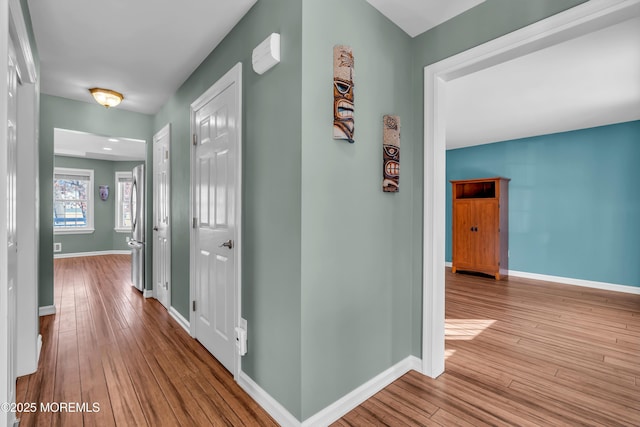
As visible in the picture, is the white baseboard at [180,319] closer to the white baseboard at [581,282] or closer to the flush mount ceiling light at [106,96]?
the flush mount ceiling light at [106,96]

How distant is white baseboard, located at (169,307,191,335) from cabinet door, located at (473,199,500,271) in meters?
4.87

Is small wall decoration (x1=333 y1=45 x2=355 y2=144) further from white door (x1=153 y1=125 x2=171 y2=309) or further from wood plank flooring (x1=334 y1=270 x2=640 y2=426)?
white door (x1=153 y1=125 x2=171 y2=309)

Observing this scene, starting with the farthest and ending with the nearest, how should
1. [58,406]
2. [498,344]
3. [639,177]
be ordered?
1. [639,177]
2. [498,344]
3. [58,406]

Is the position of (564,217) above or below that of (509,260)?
above

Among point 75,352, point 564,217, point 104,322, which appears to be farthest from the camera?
point 564,217

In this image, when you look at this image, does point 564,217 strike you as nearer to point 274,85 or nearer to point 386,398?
point 386,398

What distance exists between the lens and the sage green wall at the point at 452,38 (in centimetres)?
167

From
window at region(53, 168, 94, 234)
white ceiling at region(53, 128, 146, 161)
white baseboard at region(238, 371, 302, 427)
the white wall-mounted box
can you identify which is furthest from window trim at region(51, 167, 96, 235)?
the white wall-mounted box

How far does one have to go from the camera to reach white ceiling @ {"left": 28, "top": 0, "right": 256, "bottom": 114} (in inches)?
77.7

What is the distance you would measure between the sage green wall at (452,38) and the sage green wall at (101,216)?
26.6 ft

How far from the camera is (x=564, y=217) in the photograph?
491 cm

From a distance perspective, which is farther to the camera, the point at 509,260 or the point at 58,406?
the point at 509,260

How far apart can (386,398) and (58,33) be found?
3489mm

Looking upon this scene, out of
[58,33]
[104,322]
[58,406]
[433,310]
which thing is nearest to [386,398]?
[433,310]
